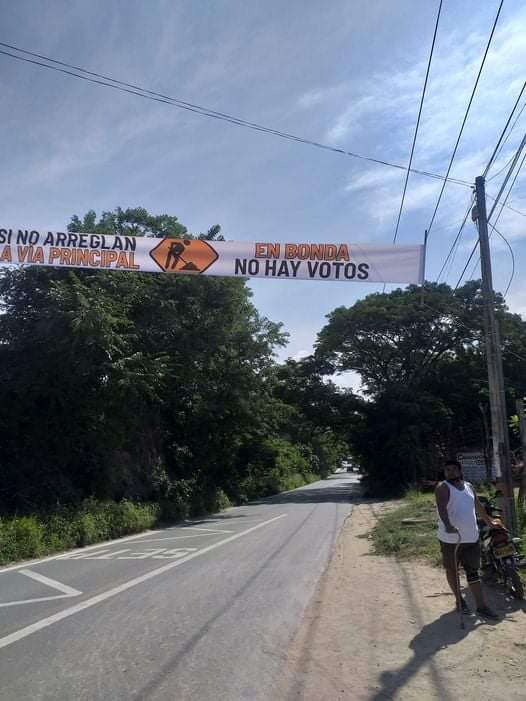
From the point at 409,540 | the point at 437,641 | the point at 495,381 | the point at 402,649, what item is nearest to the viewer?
the point at 402,649

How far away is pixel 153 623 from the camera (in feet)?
22.5

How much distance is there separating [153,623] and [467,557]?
3.51 meters

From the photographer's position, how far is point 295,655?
18.8 ft

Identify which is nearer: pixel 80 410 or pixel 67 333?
pixel 67 333

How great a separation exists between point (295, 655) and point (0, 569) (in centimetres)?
835

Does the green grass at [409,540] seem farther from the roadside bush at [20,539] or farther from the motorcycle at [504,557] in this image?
the roadside bush at [20,539]

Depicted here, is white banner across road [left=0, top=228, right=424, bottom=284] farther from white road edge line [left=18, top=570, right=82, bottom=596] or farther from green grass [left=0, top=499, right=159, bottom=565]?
green grass [left=0, top=499, right=159, bottom=565]

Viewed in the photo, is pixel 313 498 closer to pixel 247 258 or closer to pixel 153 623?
pixel 247 258

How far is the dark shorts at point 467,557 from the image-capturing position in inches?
268

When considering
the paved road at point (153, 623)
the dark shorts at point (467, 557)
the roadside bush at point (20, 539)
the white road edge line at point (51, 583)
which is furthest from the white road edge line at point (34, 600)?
the roadside bush at point (20, 539)

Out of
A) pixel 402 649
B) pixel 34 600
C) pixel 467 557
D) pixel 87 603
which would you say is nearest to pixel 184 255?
pixel 87 603

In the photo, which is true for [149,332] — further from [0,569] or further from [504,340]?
[504,340]

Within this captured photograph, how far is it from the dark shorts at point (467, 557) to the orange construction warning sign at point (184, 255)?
17.5 ft

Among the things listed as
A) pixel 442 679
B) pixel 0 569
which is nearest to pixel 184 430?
pixel 0 569
